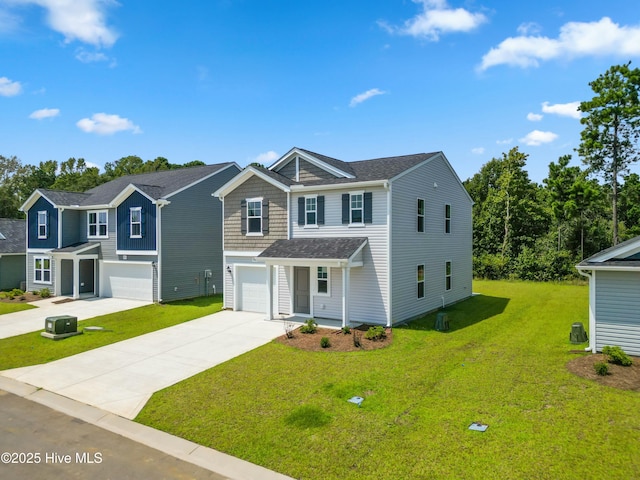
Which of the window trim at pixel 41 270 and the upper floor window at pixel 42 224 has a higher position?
the upper floor window at pixel 42 224

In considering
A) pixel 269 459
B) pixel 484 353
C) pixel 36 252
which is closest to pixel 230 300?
pixel 484 353

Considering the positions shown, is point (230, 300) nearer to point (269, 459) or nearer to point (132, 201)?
point (132, 201)

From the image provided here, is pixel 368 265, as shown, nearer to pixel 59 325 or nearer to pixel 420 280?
pixel 420 280

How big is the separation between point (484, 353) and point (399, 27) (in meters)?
12.5

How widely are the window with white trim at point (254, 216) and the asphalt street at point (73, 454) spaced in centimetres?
1121

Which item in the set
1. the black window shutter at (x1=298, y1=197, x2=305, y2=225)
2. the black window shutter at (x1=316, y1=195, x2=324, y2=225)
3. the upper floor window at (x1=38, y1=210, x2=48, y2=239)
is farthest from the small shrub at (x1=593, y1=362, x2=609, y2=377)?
the upper floor window at (x1=38, y1=210, x2=48, y2=239)

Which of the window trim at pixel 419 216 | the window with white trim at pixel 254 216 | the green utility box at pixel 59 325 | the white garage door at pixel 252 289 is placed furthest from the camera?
the white garage door at pixel 252 289

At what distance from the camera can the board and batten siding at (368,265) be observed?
50.8 ft

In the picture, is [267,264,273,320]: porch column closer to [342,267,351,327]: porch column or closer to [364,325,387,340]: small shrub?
[342,267,351,327]: porch column

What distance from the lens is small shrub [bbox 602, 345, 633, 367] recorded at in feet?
33.9

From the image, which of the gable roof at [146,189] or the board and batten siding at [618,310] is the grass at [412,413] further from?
the gable roof at [146,189]

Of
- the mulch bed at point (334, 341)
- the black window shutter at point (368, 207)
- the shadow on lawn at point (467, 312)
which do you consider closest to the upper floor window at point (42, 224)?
the mulch bed at point (334, 341)

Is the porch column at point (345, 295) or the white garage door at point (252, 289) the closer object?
the porch column at point (345, 295)

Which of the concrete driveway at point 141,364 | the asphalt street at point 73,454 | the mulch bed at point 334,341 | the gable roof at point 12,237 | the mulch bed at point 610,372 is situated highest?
the gable roof at point 12,237
